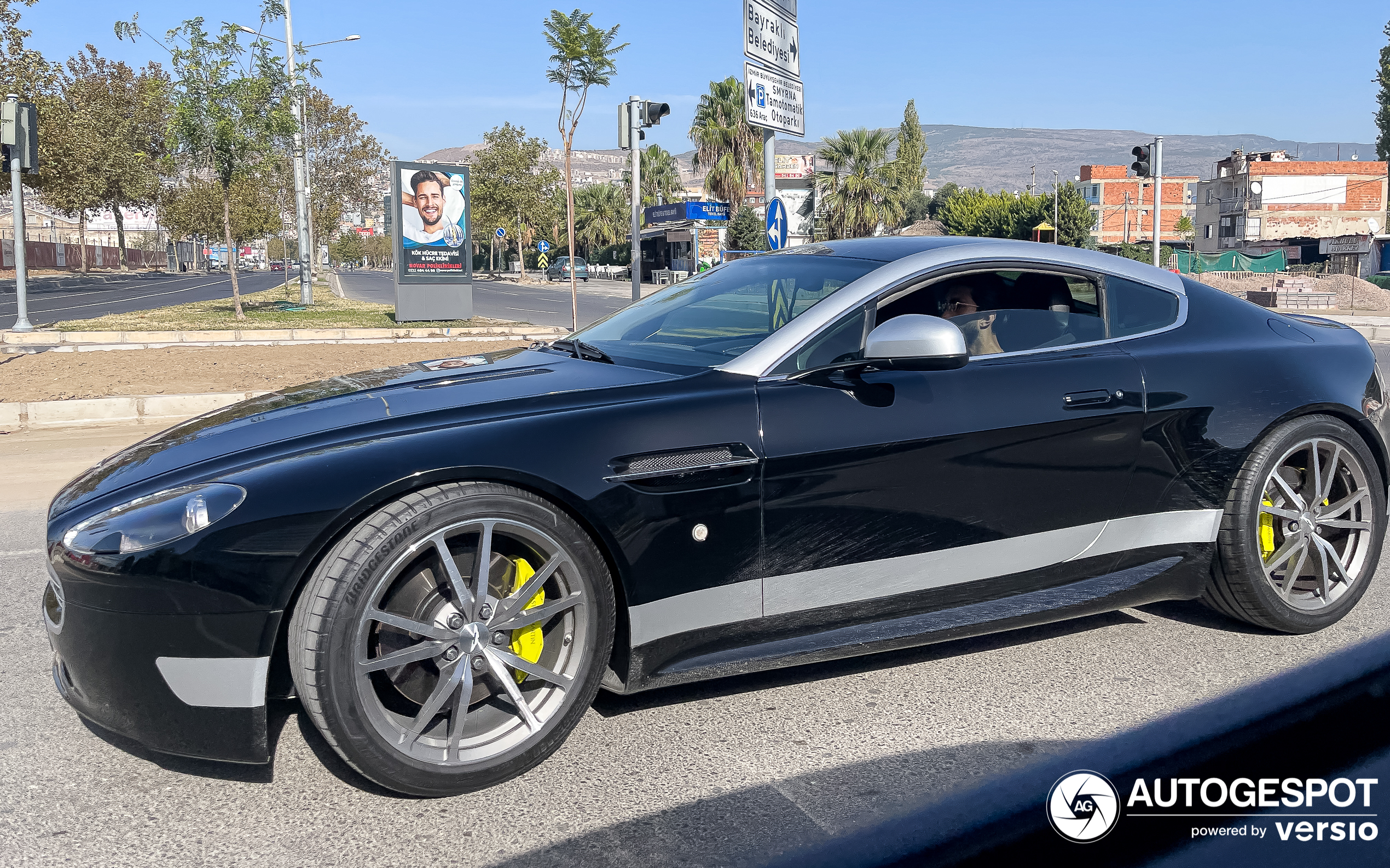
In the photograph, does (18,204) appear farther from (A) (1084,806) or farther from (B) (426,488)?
(A) (1084,806)

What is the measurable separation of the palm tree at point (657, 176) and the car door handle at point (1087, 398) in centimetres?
7841

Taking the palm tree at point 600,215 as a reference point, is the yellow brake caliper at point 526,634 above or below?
below

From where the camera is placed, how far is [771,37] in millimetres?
12008

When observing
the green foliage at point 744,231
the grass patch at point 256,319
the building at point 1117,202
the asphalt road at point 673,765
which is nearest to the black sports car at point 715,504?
the asphalt road at point 673,765

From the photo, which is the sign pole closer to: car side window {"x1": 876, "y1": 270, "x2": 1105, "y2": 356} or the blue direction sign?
the blue direction sign

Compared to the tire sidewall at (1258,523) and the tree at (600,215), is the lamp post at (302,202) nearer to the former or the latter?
the tire sidewall at (1258,523)

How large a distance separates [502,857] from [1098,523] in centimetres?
210

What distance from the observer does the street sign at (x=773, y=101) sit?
38.8 feet

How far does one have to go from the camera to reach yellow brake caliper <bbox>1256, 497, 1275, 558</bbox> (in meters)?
3.70

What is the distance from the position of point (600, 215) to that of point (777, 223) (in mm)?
76488

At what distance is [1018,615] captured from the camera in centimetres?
333

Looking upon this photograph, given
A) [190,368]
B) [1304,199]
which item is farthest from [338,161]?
[1304,199]

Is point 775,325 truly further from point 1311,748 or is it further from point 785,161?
point 785,161

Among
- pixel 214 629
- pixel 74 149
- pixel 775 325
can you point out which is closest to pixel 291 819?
pixel 214 629
